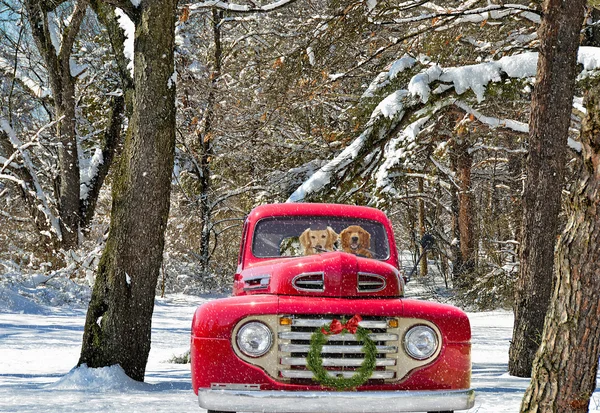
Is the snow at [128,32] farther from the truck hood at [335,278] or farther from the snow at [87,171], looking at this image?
the snow at [87,171]

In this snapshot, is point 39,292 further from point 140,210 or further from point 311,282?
point 311,282

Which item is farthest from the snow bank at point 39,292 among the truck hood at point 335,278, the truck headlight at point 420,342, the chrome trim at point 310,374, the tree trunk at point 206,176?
the truck headlight at point 420,342

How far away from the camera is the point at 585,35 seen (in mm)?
11625

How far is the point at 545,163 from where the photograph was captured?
8.44 metres

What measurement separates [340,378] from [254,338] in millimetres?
613

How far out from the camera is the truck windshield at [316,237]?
6.93 m

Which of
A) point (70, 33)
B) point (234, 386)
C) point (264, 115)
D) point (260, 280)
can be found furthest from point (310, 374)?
point (70, 33)

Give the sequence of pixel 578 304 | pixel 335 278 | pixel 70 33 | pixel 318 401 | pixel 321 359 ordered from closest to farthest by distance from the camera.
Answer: pixel 578 304 < pixel 318 401 < pixel 321 359 < pixel 335 278 < pixel 70 33

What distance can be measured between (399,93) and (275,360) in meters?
6.14

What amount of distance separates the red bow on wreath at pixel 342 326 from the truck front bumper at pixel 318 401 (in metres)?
0.44

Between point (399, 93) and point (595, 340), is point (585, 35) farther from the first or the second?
point (595, 340)

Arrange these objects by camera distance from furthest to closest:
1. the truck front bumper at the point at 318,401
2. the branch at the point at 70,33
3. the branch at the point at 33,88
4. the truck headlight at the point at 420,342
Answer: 1. the branch at the point at 33,88
2. the branch at the point at 70,33
3. the truck headlight at the point at 420,342
4. the truck front bumper at the point at 318,401

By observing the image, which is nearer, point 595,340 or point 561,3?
point 595,340

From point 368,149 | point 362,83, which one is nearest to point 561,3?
point 368,149
